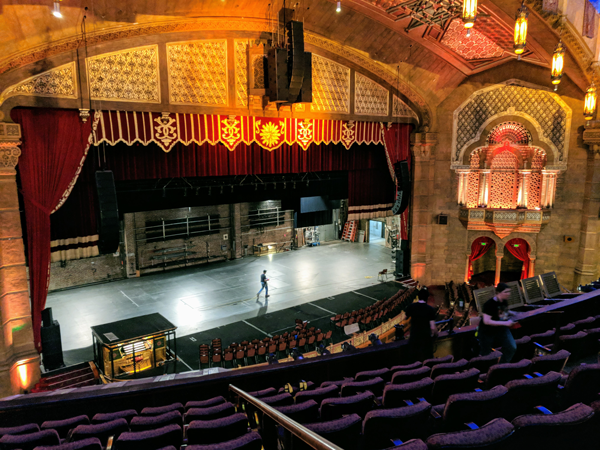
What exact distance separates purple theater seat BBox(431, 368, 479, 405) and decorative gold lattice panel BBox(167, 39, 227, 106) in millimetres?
9623

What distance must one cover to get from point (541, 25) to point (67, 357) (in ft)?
50.2

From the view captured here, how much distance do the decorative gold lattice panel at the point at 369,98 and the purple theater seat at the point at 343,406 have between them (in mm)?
11951

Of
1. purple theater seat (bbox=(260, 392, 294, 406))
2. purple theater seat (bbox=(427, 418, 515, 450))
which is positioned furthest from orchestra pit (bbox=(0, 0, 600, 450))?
purple theater seat (bbox=(260, 392, 294, 406))

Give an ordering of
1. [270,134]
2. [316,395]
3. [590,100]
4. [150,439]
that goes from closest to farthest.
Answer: [150,439] < [316,395] < [590,100] < [270,134]

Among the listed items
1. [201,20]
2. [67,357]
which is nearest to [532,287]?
[201,20]

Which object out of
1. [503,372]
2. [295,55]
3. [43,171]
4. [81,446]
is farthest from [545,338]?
[43,171]

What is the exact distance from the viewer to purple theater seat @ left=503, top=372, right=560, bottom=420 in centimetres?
322

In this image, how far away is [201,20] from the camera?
1081 cm

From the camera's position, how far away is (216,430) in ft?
10.4

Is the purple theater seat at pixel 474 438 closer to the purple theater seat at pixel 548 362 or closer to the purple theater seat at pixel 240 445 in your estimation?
the purple theater seat at pixel 240 445

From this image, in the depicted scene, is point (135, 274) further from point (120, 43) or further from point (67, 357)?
point (120, 43)

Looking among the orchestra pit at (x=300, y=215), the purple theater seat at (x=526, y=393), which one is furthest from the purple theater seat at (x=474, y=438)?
the purple theater seat at (x=526, y=393)

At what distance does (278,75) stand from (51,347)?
883 centimetres

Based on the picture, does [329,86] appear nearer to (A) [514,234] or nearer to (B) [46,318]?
(A) [514,234]
